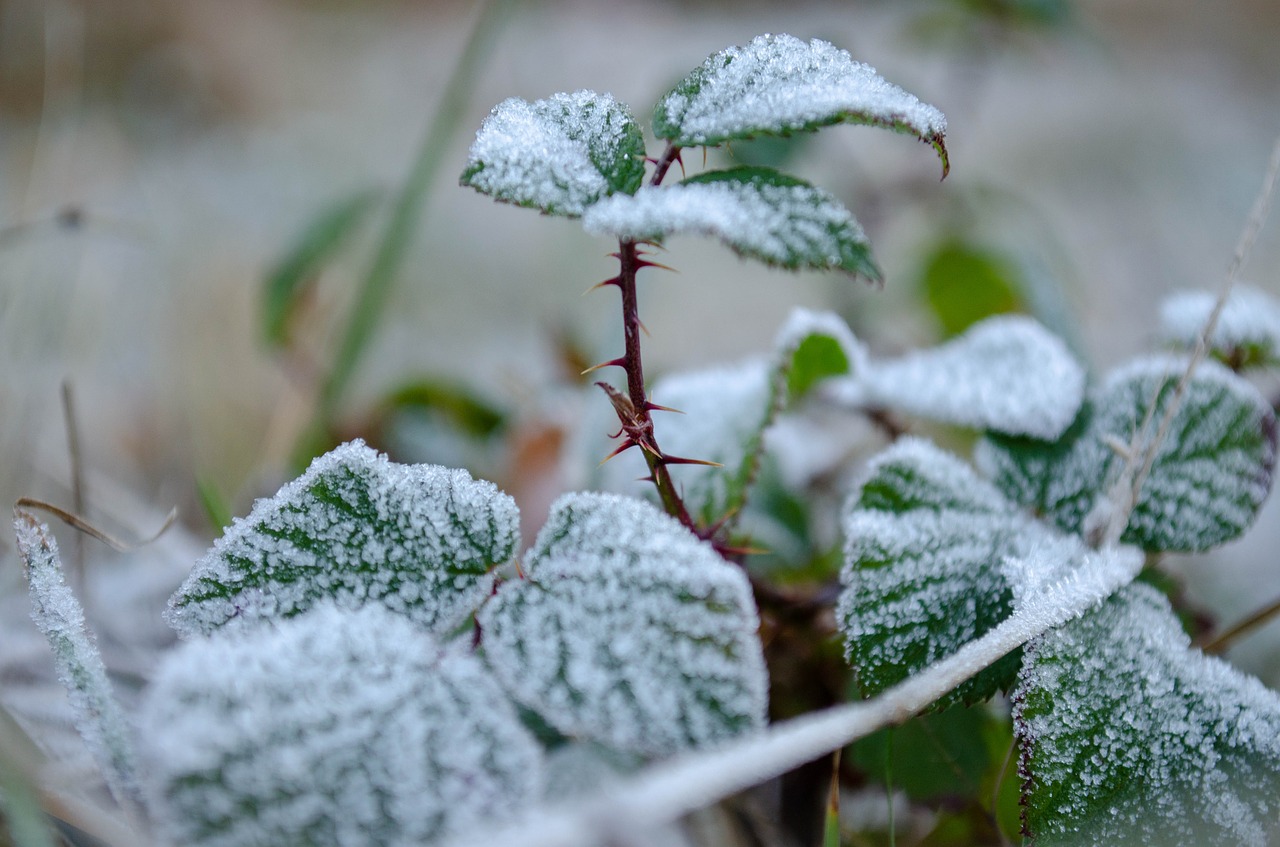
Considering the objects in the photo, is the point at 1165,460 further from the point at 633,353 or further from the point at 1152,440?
the point at 633,353

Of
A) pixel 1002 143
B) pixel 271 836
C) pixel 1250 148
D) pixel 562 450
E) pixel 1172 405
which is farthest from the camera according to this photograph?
pixel 1002 143

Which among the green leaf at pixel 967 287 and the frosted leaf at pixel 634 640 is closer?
the frosted leaf at pixel 634 640

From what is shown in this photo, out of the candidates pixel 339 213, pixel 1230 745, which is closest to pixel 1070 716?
pixel 1230 745

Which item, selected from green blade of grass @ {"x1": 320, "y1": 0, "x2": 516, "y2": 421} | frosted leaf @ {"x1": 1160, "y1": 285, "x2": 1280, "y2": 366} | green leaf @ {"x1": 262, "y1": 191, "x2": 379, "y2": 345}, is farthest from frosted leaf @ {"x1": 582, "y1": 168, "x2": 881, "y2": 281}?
green leaf @ {"x1": 262, "y1": 191, "x2": 379, "y2": 345}

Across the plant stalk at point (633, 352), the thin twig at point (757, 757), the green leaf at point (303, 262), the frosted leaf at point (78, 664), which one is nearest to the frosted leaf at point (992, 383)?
the thin twig at point (757, 757)

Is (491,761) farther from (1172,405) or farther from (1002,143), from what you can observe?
(1002,143)

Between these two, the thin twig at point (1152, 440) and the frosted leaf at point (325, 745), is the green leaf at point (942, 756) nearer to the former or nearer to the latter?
the thin twig at point (1152, 440)

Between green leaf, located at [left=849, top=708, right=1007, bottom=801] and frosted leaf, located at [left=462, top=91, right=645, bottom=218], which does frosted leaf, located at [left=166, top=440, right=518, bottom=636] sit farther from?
green leaf, located at [left=849, top=708, right=1007, bottom=801]
